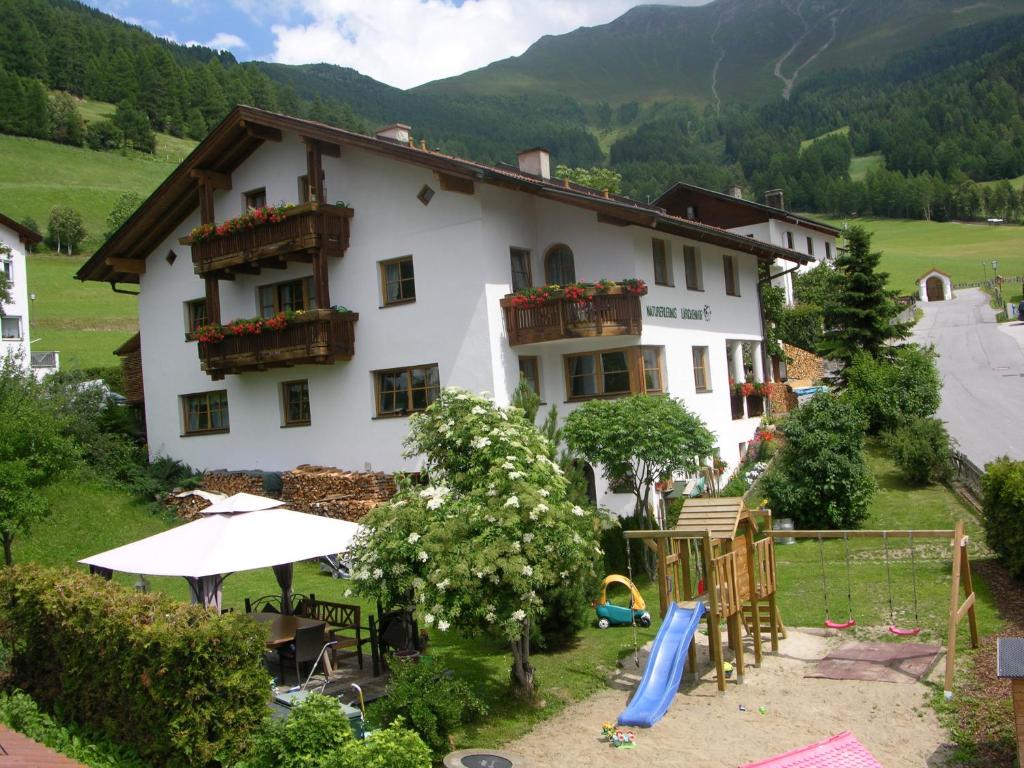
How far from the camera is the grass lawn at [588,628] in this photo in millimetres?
13266

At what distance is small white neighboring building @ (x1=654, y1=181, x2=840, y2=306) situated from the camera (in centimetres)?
4366

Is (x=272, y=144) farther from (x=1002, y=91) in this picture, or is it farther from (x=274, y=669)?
(x=1002, y=91)

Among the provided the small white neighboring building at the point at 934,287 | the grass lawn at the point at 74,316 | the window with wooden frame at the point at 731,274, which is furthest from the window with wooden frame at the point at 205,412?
the small white neighboring building at the point at 934,287

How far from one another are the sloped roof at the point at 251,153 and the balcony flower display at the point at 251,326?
4.11 meters

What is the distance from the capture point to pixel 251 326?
24.9m

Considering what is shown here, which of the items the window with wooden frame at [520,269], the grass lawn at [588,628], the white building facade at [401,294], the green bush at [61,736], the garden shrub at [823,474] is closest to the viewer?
the green bush at [61,736]

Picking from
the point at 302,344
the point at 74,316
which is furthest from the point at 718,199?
the point at 74,316

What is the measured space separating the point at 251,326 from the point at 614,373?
31.8 ft

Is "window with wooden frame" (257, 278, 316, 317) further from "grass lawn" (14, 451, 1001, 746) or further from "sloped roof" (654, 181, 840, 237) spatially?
"sloped roof" (654, 181, 840, 237)

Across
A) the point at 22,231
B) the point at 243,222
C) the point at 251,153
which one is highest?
the point at 22,231

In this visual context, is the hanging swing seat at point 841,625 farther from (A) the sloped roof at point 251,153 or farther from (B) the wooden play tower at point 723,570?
(A) the sloped roof at point 251,153

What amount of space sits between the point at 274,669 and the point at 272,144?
56.7 ft

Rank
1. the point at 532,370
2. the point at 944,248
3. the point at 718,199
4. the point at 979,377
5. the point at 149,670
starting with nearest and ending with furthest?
the point at 149,670, the point at 532,370, the point at 979,377, the point at 718,199, the point at 944,248

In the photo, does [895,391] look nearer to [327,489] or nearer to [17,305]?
[327,489]
